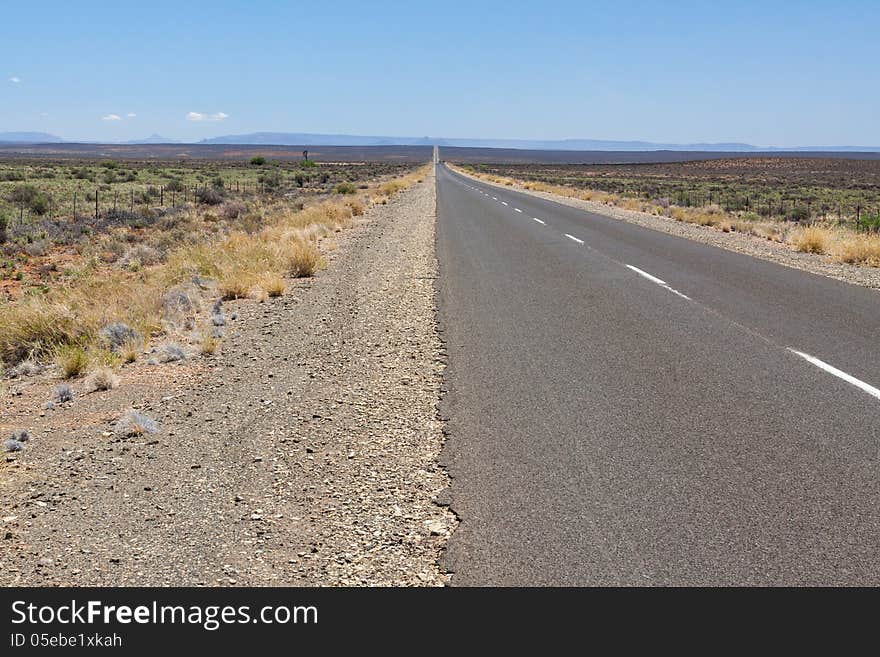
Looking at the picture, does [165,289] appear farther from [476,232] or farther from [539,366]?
[476,232]

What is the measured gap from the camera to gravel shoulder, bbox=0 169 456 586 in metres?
4.12

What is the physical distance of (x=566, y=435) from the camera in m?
5.83

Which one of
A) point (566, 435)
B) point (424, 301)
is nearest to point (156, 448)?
point (566, 435)

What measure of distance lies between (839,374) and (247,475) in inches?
212

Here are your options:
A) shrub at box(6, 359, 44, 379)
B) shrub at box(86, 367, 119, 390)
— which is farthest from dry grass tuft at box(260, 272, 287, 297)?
shrub at box(86, 367, 119, 390)

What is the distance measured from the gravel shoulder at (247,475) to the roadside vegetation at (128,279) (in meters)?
1.06

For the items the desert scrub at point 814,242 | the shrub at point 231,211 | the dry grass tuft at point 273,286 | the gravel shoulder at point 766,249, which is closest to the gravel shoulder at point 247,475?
the dry grass tuft at point 273,286

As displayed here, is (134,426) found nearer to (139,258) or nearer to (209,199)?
(139,258)

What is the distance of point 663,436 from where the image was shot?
5750mm

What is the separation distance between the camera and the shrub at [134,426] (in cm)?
635

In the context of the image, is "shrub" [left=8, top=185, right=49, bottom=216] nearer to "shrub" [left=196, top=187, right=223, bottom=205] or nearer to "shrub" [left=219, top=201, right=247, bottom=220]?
"shrub" [left=219, top=201, right=247, bottom=220]

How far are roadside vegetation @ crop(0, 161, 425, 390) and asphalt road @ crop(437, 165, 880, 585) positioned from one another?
12.2ft

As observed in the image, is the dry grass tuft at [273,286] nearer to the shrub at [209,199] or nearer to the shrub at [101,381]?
the shrub at [101,381]

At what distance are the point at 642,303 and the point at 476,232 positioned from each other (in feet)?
40.2
